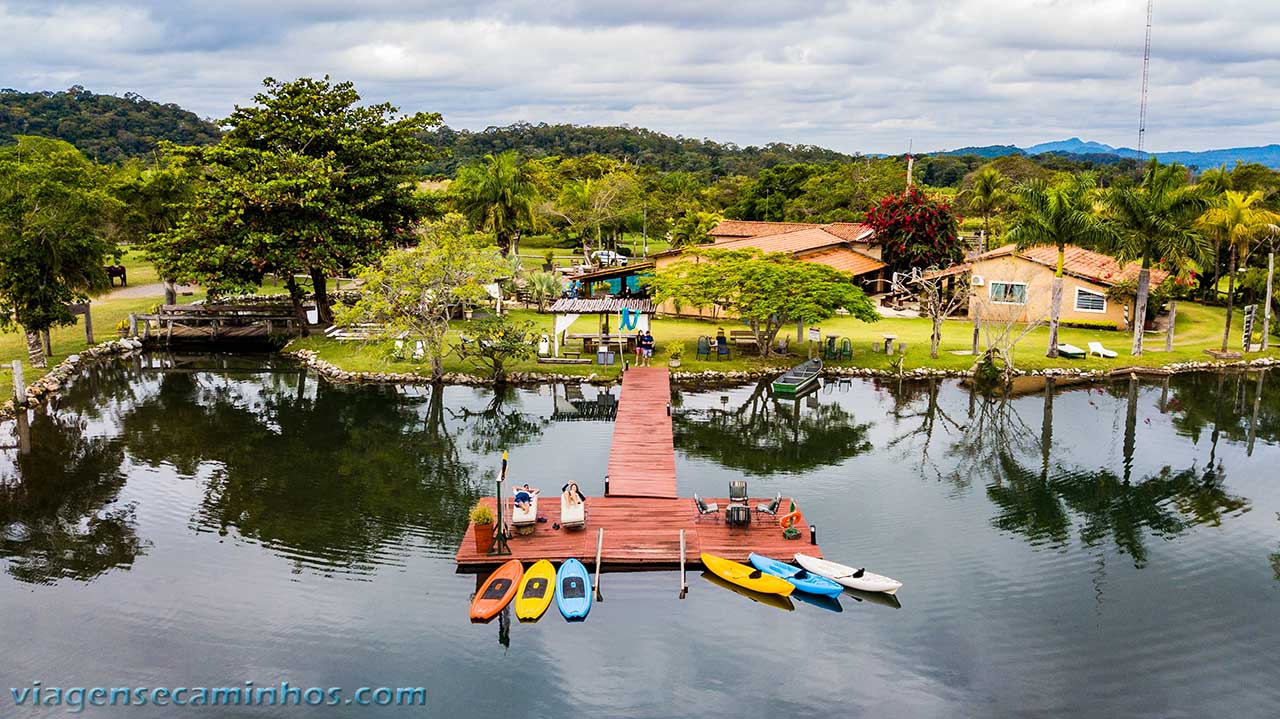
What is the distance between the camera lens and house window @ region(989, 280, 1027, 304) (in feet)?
177

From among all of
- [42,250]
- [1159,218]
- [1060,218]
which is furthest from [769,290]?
[42,250]

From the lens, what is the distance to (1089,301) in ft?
176

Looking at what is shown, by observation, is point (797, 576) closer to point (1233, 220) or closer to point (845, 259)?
point (1233, 220)

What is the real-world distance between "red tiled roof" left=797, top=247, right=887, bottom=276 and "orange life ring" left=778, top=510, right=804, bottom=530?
119ft

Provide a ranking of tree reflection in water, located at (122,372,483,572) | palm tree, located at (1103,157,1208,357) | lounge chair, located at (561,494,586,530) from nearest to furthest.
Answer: lounge chair, located at (561,494,586,530) → tree reflection in water, located at (122,372,483,572) → palm tree, located at (1103,157,1208,357)

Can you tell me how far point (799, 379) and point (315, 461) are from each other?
21.2 m

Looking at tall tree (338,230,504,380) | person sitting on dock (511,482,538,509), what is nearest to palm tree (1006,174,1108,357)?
tall tree (338,230,504,380)

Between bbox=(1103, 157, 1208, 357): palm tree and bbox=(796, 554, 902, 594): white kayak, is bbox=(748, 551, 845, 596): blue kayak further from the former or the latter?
bbox=(1103, 157, 1208, 357): palm tree

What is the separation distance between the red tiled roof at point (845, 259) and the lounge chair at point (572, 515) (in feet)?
126

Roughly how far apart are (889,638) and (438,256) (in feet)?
90.5

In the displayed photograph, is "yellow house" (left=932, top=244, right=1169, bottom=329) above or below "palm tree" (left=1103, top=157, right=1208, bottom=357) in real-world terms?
below

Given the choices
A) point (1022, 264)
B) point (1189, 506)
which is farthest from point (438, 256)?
point (1022, 264)

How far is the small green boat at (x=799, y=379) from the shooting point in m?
39.9

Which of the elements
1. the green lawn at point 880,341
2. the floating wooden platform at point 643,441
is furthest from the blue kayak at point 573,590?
the green lawn at point 880,341
